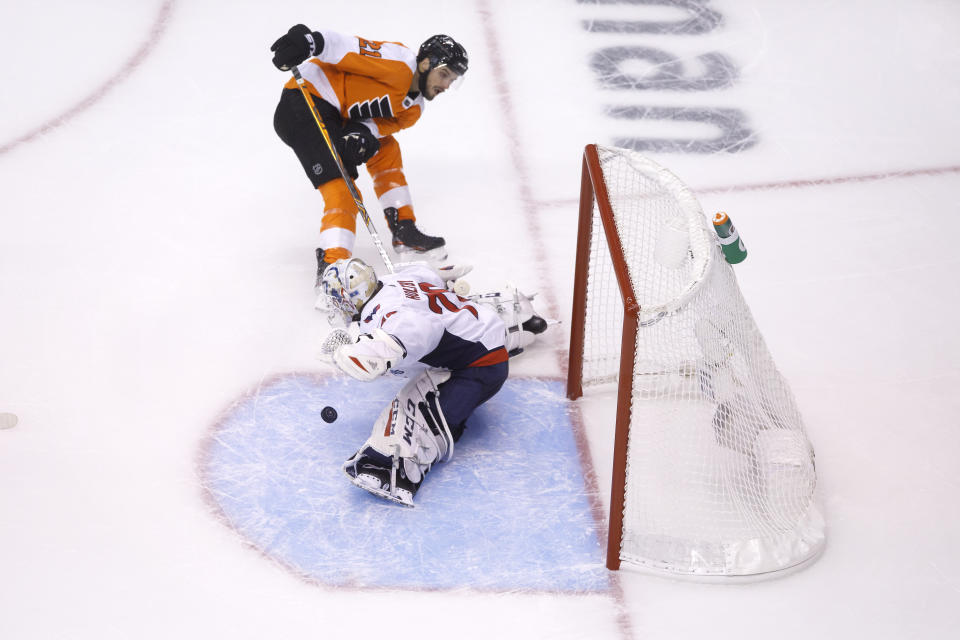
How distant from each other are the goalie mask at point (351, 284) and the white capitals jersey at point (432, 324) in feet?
0.09

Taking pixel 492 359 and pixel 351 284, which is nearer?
pixel 351 284

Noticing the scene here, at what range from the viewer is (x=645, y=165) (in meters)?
2.90

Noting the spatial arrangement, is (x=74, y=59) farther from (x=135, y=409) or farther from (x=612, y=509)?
(x=612, y=509)

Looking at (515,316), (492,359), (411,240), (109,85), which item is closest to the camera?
(492,359)

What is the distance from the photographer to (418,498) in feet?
9.79

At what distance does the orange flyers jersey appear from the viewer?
3.62 metres

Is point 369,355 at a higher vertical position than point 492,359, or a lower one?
higher

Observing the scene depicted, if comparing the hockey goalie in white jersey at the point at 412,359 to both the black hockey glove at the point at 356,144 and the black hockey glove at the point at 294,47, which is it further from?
Result: the black hockey glove at the point at 294,47

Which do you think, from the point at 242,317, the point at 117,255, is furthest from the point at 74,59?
the point at 242,317

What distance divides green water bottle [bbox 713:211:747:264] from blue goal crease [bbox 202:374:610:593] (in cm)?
75

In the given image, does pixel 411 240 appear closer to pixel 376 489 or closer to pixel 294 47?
pixel 294 47

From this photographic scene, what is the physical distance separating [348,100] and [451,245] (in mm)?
662

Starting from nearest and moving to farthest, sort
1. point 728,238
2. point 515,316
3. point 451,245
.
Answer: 1. point 728,238
2. point 515,316
3. point 451,245

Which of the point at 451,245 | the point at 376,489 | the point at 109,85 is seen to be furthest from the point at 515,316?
the point at 109,85
